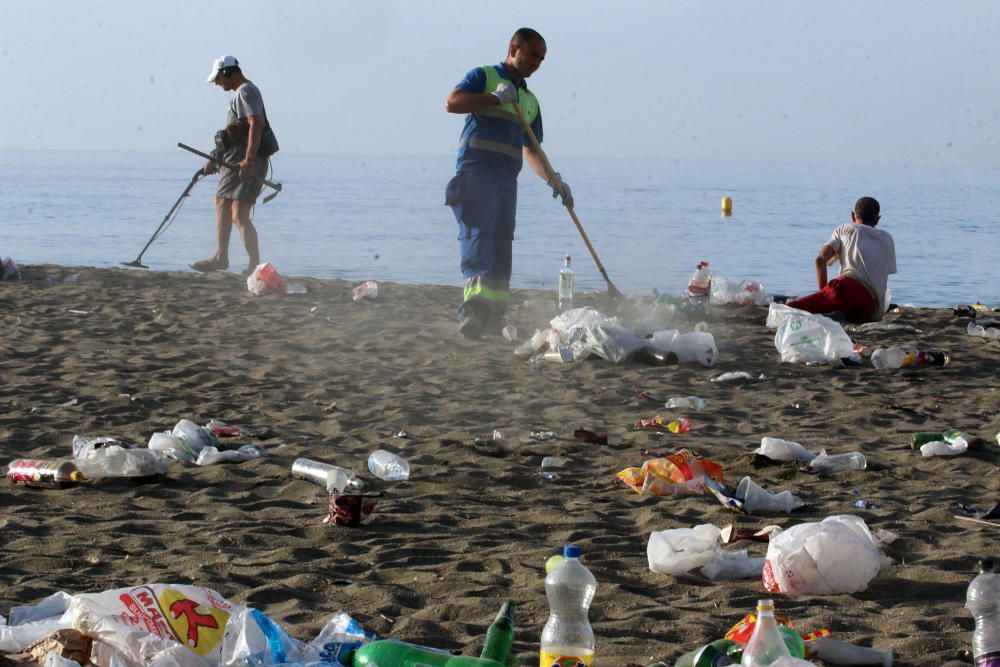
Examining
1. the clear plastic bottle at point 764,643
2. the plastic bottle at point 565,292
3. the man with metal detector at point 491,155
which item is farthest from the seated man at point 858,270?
the clear plastic bottle at point 764,643

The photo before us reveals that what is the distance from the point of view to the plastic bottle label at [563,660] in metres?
2.67

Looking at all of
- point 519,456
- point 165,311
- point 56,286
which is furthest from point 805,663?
point 56,286

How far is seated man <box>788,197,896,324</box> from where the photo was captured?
28.3 feet

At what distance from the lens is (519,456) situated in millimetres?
5199

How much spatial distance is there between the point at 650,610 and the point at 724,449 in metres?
2.18

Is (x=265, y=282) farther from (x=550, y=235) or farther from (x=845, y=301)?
(x=550, y=235)

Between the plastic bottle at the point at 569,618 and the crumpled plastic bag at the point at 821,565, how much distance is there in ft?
2.48

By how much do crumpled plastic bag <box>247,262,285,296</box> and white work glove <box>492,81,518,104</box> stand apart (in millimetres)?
3449

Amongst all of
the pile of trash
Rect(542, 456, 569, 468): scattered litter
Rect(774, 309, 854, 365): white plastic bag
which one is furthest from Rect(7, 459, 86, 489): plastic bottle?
Rect(774, 309, 854, 365): white plastic bag

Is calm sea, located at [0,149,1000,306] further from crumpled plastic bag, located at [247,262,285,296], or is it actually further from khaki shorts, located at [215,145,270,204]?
crumpled plastic bag, located at [247,262,285,296]

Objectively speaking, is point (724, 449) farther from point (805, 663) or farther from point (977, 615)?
point (805, 663)

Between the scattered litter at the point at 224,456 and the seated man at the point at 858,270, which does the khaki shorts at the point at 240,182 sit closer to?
the seated man at the point at 858,270

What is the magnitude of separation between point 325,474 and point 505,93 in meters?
3.47

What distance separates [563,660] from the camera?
8.79 feet
